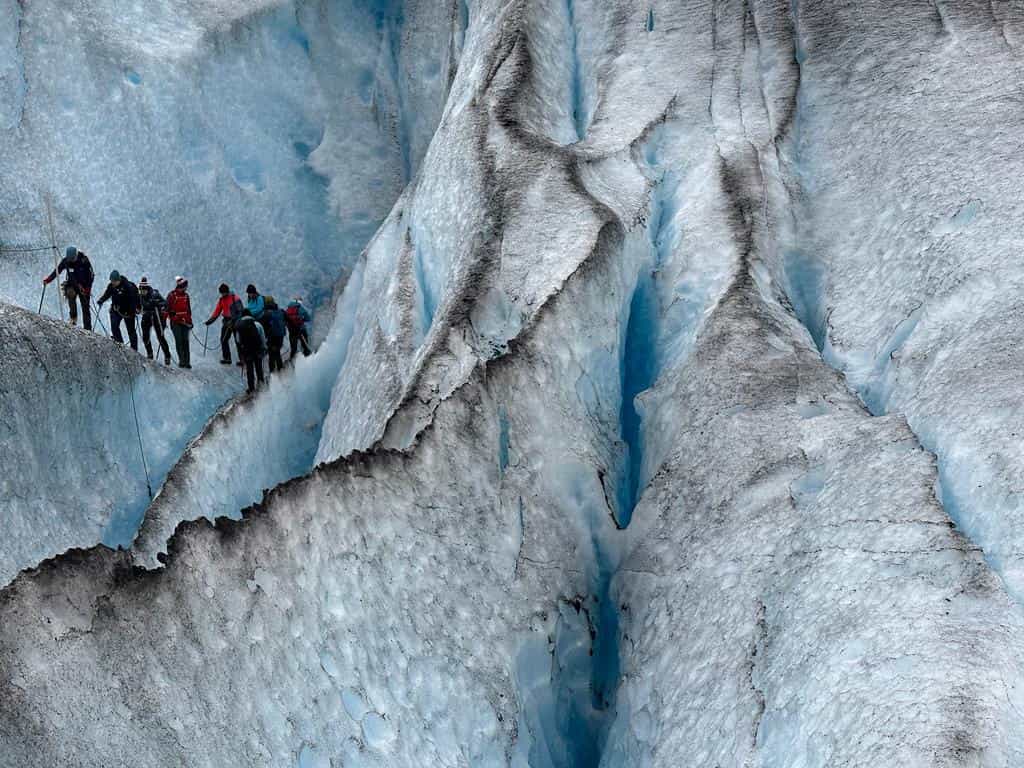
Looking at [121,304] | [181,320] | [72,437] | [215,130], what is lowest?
[72,437]

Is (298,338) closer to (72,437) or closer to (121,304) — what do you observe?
(121,304)

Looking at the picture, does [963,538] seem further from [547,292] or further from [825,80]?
[825,80]

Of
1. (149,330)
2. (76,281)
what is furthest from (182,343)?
(76,281)

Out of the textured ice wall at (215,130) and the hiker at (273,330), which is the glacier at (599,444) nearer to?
the textured ice wall at (215,130)

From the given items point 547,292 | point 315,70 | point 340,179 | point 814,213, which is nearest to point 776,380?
point 547,292

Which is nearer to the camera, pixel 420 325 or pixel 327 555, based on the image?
pixel 327 555

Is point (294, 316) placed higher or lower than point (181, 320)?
lower
